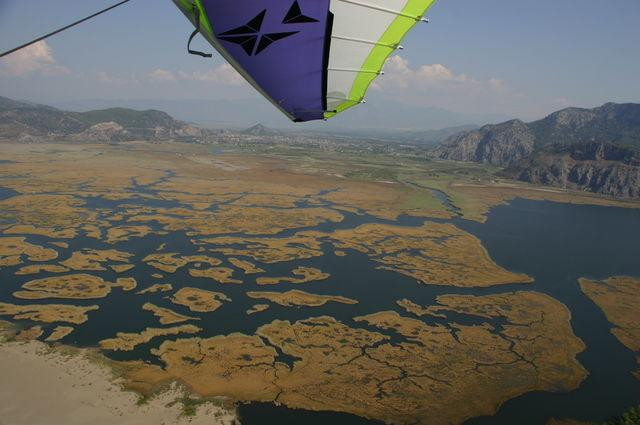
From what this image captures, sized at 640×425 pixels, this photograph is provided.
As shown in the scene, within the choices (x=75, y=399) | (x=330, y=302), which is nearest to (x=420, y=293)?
(x=330, y=302)

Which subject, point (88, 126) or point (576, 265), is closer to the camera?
point (576, 265)

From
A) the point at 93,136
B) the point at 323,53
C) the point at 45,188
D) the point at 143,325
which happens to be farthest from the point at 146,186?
the point at 93,136

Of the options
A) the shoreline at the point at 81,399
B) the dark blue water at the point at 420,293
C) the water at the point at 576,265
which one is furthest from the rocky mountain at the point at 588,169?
the shoreline at the point at 81,399

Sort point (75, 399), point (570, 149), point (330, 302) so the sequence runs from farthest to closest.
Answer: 1. point (570, 149)
2. point (330, 302)
3. point (75, 399)

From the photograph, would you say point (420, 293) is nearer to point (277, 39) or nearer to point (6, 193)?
point (277, 39)

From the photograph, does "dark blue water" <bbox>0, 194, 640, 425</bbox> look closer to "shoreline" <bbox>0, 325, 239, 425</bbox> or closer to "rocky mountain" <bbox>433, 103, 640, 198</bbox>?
"shoreline" <bbox>0, 325, 239, 425</bbox>

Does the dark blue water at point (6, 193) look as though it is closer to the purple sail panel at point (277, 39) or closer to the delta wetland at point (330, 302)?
the delta wetland at point (330, 302)
